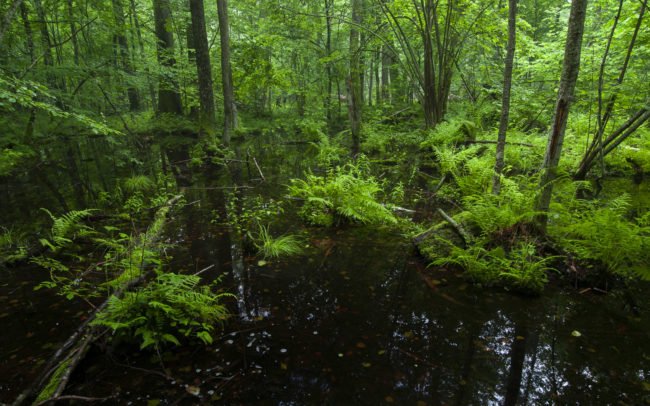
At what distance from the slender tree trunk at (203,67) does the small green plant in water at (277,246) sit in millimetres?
8256

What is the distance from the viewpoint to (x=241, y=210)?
6.61m

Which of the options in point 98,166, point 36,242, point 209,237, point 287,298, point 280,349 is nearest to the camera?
point 280,349

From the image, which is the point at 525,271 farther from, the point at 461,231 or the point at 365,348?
the point at 365,348

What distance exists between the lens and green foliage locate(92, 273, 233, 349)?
272 centimetres

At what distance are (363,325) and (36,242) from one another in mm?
5259

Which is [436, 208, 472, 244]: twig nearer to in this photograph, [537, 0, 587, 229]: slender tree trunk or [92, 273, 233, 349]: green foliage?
[537, 0, 587, 229]: slender tree trunk

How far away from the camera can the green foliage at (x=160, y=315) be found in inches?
107

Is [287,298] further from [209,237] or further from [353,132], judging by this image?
[353,132]

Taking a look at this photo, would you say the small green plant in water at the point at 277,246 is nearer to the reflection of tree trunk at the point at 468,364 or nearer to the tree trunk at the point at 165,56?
the reflection of tree trunk at the point at 468,364

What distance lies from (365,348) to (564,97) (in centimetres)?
377

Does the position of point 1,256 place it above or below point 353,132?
below

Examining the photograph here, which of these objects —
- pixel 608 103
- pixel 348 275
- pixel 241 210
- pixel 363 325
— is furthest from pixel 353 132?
pixel 363 325

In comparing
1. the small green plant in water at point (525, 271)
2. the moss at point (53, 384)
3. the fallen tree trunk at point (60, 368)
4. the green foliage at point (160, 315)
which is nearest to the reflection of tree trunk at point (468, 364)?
the small green plant in water at point (525, 271)

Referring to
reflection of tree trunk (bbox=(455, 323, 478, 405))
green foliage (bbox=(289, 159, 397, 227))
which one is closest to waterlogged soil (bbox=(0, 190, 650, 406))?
reflection of tree trunk (bbox=(455, 323, 478, 405))
